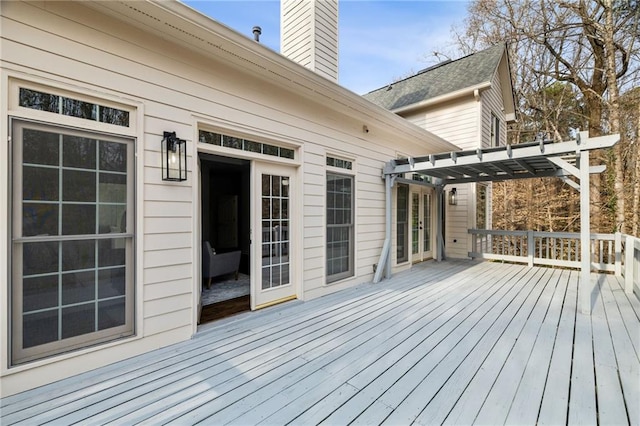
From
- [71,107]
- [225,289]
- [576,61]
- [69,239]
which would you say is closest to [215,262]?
[225,289]

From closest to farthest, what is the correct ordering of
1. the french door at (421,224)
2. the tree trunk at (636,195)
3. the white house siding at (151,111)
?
the white house siding at (151,111) < the french door at (421,224) < the tree trunk at (636,195)

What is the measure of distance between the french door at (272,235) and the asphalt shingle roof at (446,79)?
6090 millimetres

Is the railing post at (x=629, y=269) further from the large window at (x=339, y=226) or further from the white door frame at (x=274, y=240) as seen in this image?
the white door frame at (x=274, y=240)

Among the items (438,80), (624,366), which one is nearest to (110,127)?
(624,366)

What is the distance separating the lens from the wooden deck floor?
5.79ft

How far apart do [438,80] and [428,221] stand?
438cm

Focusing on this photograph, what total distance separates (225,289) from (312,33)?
15.8 ft

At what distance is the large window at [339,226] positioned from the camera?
4.45 metres

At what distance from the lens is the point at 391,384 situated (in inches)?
81.0

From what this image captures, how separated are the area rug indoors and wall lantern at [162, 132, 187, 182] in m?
1.95

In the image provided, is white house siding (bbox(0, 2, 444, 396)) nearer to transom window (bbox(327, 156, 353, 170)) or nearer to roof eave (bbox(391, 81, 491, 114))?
transom window (bbox(327, 156, 353, 170))

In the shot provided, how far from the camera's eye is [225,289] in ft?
15.0

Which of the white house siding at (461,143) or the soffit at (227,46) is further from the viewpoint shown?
the white house siding at (461,143)

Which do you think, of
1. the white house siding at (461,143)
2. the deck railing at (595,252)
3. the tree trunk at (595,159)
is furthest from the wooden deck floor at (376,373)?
the tree trunk at (595,159)
